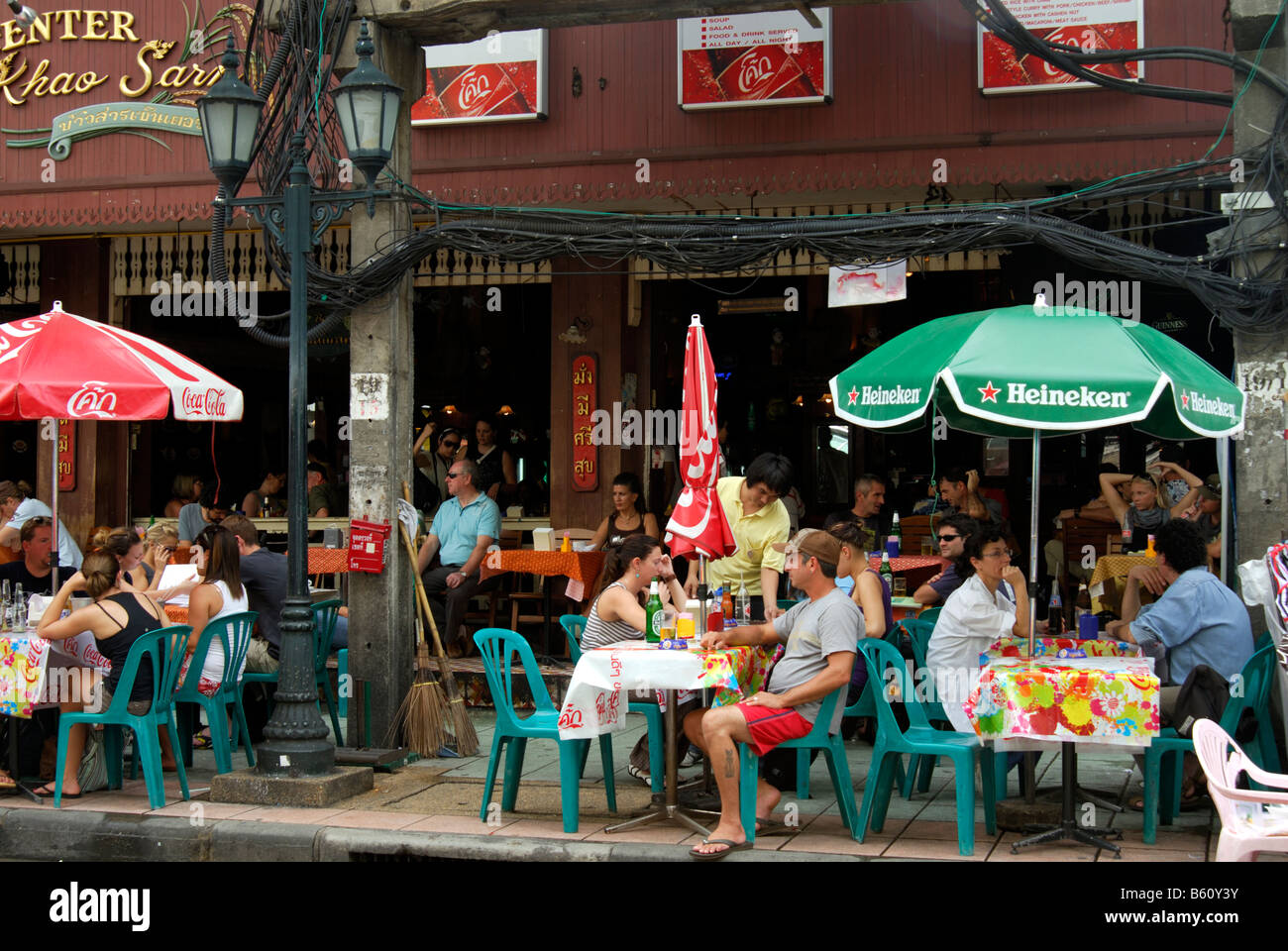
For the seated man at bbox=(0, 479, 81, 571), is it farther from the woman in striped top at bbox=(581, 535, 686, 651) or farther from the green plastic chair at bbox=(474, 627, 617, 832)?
the woman in striped top at bbox=(581, 535, 686, 651)

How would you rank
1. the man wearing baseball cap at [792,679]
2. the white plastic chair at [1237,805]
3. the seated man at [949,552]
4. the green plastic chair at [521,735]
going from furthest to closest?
the seated man at [949,552] → the green plastic chair at [521,735] → the man wearing baseball cap at [792,679] → the white plastic chair at [1237,805]

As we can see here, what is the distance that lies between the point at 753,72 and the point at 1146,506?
4660 millimetres

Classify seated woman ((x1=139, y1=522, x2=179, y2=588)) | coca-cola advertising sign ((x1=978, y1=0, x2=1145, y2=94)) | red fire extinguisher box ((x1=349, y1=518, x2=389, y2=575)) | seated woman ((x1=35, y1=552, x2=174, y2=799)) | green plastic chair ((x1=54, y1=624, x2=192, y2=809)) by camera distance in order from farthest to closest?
seated woman ((x1=139, y1=522, x2=179, y2=588))
coca-cola advertising sign ((x1=978, y1=0, x2=1145, y2=94))
red fire extinguisher box ((x1=349, y1=518, x2=389, y2=575))
seated woman ((x1=35, y1=552, x2=174, y2=799))
green plastic chair ((x1=54, y1=624, x2=192, y2=809))

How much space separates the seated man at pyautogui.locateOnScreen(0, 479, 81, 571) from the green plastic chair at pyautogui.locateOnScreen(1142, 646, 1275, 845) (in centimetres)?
891

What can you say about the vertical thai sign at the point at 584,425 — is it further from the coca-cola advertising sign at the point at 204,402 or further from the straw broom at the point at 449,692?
the coca-cola advertising sign at the point at 204,402

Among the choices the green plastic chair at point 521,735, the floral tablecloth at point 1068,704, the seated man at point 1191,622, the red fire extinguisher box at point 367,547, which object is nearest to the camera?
the floral tablecloth at point 1068,704

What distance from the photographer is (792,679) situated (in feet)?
22.6

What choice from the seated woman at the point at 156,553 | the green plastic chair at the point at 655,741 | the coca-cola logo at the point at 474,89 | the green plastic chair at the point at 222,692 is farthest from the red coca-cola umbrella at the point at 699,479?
the seated woman at the point at 156,553

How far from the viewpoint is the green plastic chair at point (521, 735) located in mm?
7176

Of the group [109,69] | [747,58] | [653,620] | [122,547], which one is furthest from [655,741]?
[109,69]

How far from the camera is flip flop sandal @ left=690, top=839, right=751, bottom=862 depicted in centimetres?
654

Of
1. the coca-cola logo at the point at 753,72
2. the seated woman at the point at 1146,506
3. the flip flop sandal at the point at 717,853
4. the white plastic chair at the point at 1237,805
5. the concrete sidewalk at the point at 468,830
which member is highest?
the coca-cola logo at the point at 753,72

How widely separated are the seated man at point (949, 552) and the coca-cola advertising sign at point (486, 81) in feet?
15.9

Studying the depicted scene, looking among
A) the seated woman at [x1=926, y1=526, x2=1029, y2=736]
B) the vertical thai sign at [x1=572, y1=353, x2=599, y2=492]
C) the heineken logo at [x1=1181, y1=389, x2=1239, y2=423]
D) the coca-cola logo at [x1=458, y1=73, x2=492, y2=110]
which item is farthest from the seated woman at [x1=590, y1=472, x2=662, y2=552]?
the heineken logo at [x1=1181, y1=389, x2=1239, y2=423]
